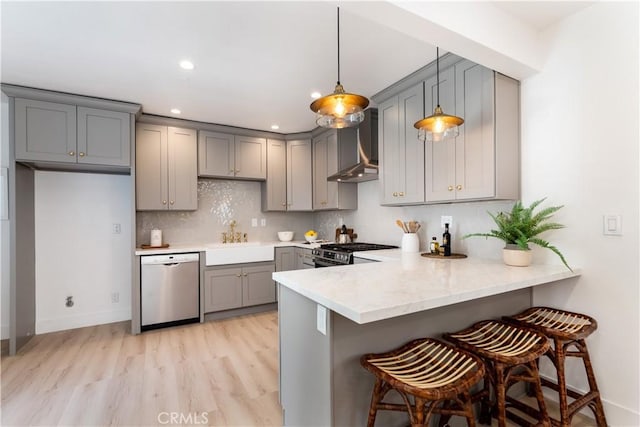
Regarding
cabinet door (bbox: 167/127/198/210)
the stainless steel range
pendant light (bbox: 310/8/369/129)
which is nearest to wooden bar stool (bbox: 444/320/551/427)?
pendant light (bbox: 310/8/369/129)

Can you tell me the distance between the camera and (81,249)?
136 inches

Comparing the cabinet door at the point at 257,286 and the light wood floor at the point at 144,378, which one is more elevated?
the cabinet door at the point at 257,286

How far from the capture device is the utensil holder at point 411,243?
2.89 meters

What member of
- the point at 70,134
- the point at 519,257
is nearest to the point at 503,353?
the point at 519,257

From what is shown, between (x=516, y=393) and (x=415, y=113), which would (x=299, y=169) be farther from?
(x=516, y=393)

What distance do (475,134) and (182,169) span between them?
321 cm

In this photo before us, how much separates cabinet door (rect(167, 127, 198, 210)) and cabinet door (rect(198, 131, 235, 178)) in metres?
0.08

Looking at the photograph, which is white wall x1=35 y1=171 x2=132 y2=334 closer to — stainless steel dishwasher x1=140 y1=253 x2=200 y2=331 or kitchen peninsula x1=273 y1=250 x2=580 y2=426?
stainless steel dishwasher x1=140 y1=253 x2=200 y2=331

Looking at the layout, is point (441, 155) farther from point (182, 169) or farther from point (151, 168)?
point (151, 168)

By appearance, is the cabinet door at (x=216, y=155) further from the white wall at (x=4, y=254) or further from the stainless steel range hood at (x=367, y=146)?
the white wall at (x=4, y=254)

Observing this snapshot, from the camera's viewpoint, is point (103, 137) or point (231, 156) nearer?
point (103, 137)

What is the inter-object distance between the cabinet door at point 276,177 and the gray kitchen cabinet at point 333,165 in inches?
17.6

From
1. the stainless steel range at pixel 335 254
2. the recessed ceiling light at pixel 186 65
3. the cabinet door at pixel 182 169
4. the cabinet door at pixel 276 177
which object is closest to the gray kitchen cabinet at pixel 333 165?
the cabinet door at pixel 276 177

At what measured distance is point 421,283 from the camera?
1.52 meters
